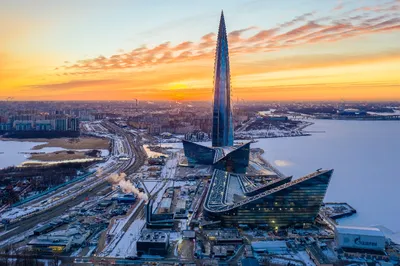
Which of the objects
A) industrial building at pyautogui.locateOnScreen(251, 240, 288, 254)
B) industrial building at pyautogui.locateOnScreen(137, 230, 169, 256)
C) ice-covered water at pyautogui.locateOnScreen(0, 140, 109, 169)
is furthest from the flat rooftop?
ice-covered water at pyautogui.locateOnScreen(0, 140, 109, 169)

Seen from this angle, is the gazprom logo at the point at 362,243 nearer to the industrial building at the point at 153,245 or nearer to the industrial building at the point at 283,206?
the industrial building at the point at 283,206

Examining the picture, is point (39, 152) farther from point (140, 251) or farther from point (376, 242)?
point (376, 242)

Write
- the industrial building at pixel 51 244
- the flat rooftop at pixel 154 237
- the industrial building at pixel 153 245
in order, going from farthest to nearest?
1. the flat rooftop at pixel 154 237
2. the industrial building at pixel 51 244
3. the industrial building at pixel 153 245

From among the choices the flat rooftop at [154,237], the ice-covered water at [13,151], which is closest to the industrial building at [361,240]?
the flat rooftop at [154,237]

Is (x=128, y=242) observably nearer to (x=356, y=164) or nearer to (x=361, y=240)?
(x=361, y=240)

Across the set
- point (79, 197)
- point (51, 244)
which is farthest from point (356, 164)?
point (51, 244)
